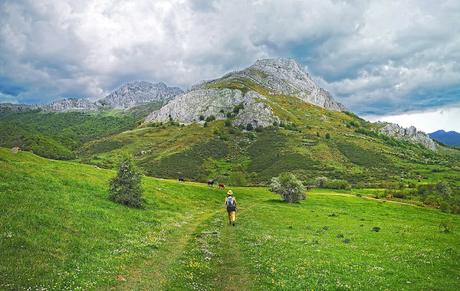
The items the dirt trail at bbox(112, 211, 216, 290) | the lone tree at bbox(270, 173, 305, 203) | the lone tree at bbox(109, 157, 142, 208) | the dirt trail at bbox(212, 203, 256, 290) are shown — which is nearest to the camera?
the dirt trail at bbox(112, 211, 216, 290)

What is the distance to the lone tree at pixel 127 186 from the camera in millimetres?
45125

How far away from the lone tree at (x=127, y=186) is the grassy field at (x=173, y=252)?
2747 millimetres

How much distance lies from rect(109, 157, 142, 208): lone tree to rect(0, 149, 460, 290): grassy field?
108 inches

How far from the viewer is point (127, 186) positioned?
46.6 m

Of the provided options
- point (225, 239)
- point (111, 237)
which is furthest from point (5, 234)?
point (225, 239)

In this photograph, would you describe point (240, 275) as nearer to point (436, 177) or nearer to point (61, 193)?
point (61, 193)

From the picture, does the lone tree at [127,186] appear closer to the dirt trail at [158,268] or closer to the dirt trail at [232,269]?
the dirt trail at [158,268]

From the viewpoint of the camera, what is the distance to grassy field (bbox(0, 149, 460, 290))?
19.0 metres

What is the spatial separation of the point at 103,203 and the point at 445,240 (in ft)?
119

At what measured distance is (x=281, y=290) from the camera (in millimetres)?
18547

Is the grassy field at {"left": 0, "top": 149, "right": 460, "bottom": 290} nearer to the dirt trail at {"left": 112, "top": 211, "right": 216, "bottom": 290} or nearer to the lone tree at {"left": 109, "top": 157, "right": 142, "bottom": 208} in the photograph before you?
the dirt trail at {"left": 112, "top": 211, "right": 216, "bottom": 290}

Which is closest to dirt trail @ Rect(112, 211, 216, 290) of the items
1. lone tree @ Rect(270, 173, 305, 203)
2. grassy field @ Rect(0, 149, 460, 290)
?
grassy field @ Rect(0, 149, 460, 290)

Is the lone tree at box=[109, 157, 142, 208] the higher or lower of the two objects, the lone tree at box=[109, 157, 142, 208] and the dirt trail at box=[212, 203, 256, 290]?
the higher

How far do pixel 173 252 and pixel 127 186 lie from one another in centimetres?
2095
